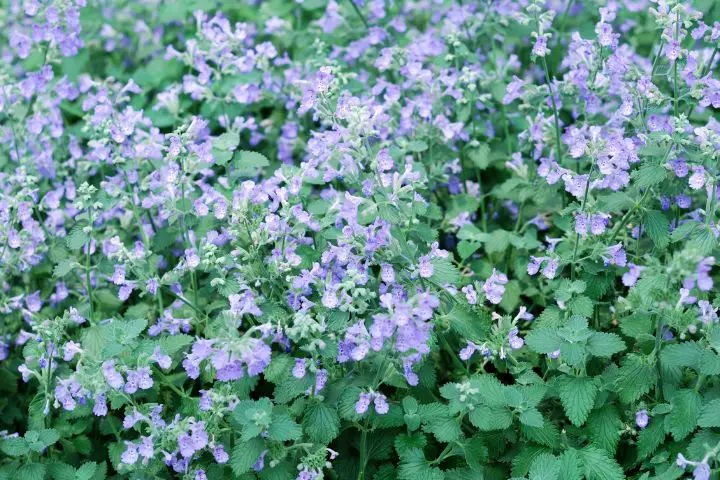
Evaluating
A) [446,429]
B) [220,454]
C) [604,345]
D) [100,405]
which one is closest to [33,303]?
[100,405]

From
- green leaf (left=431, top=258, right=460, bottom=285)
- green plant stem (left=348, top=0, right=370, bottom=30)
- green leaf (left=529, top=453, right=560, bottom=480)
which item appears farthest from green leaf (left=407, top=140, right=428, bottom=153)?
green leaf (left=529, top=453, right=560, bottom=480)

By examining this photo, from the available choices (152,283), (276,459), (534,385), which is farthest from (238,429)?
(534,385)

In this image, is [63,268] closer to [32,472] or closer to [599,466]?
[32,472]

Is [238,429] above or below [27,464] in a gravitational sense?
above

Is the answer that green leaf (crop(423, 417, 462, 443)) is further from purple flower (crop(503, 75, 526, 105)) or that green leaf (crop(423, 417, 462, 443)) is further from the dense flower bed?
purple flower (crop(503, 75, 526, 105))

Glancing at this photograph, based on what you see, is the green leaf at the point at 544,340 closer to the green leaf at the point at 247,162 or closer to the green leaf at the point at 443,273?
the green leaf at the point at 443,273

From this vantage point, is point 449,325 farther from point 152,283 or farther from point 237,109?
point 237,109

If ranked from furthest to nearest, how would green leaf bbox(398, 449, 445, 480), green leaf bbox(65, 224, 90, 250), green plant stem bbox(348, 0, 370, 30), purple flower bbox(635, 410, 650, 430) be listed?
green plant stem bbox(348, 0, 370, 30)
green leaf bbox(65, 224, 90, 250)
purple flower bbox(635, 410, 650, 430)
green leaf bbox(398, 449, 445, 480)
